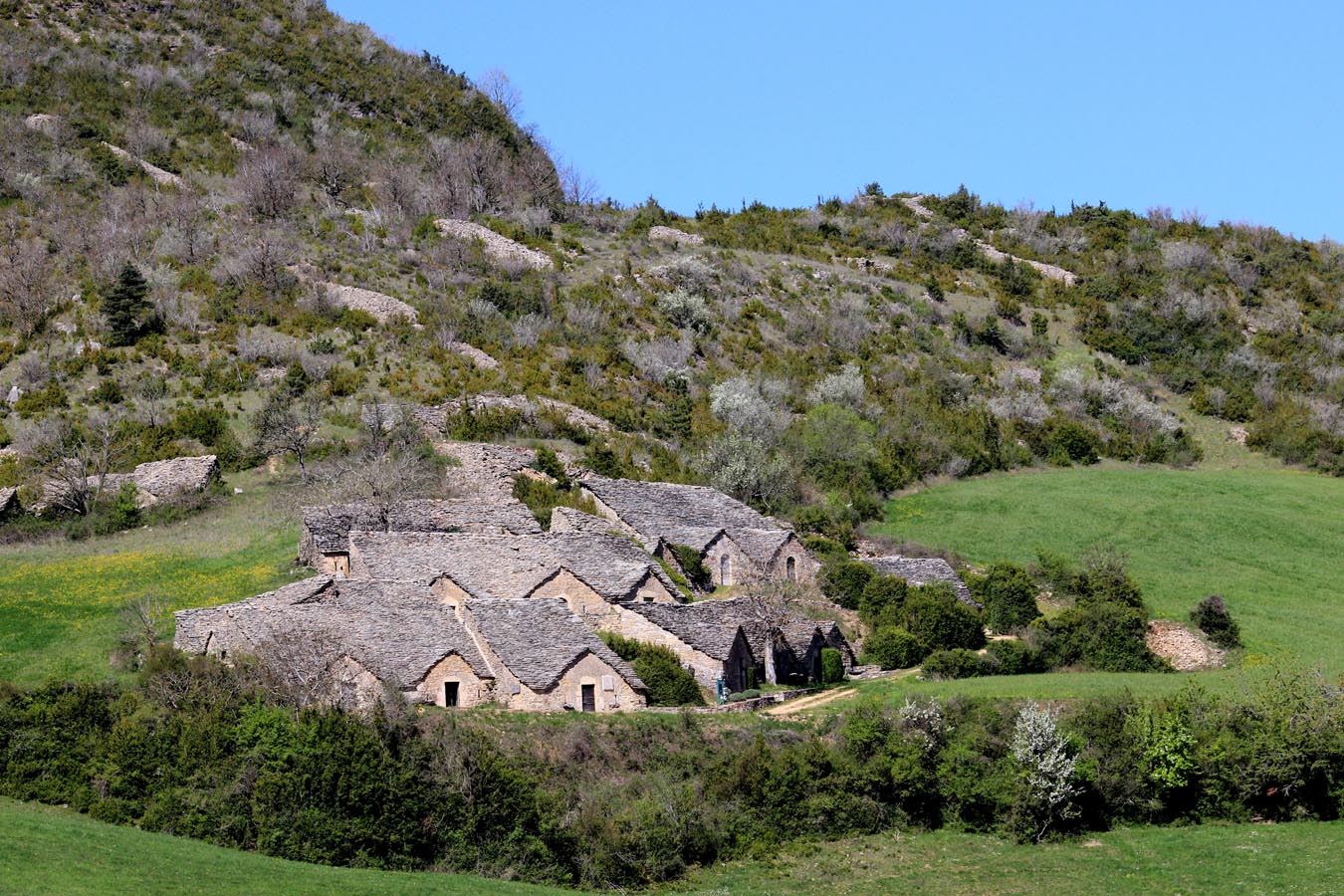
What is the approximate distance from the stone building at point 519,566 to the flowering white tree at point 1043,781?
1673 centimetres

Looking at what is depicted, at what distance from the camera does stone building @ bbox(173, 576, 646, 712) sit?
51938 millimetres

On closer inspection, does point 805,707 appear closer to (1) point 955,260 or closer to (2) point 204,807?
(2) point 204,807

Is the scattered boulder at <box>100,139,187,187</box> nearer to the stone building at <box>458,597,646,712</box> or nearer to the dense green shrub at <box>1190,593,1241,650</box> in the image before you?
the stone building at <box>458,597,646,712</box>

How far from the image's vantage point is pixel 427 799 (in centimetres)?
4544

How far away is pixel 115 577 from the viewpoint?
63.4 m

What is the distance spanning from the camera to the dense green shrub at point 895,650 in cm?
6241

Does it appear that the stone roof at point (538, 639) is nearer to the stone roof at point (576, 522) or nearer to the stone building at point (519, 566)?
the stone building at point (519, 566)

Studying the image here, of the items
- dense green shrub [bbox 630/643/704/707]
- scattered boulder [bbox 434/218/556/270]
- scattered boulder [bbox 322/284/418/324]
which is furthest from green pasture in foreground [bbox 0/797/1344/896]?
scattered boulder [bbox 434/218/556/270]

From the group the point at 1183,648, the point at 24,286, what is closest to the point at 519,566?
the point at 1183,648

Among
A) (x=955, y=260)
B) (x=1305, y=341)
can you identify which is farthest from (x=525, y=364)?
(x=1305, y=341)

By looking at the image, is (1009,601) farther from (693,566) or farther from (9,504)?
(9,504)

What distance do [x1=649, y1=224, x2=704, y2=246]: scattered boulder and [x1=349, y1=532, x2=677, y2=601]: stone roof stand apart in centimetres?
6643

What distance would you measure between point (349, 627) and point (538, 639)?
246 inches

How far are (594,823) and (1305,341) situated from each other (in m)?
89.9
